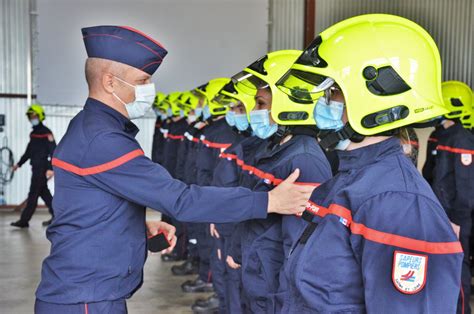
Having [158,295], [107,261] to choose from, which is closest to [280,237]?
[107,261]

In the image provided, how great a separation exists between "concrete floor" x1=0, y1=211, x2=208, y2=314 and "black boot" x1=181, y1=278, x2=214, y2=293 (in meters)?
0.09

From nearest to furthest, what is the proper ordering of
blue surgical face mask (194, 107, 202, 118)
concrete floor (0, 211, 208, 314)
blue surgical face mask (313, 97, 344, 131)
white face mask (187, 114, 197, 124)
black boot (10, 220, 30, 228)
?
blue surgical face mask (313, 97, 344, 131) < concrete floor (0, 211, 208, 314) < blue surgical face mask (194, 107, 202, 118) < white face mask (187, 114, 197, 124) < black boot (10, 220, 30, 228)

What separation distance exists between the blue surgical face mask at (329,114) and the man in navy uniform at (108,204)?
1.71 ft

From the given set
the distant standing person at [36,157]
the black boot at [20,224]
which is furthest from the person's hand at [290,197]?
the black boot at [20,224]

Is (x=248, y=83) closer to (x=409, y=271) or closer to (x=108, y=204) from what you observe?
(x=108, y=204)

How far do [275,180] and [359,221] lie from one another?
4.28ft

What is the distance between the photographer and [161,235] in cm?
291

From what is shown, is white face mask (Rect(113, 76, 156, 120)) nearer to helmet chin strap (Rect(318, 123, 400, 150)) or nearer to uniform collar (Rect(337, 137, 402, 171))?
helmet chin strap (Rect(318, 123, 400, 150))

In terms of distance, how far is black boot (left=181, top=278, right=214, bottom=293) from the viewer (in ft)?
21.8

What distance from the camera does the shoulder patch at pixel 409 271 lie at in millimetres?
1506

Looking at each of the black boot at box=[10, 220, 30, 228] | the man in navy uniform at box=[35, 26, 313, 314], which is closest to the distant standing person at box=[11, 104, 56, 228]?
the black boot at box=[10, 220, 30, 228]

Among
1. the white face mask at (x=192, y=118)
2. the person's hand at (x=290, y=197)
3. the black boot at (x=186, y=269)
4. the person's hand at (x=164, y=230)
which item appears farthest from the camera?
the white face mask at (x=192, y=118)

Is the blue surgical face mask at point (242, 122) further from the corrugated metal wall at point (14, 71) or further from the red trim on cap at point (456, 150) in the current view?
the corrugated metal wall at point (14, 71)

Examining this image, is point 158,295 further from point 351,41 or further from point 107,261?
point 351,41
